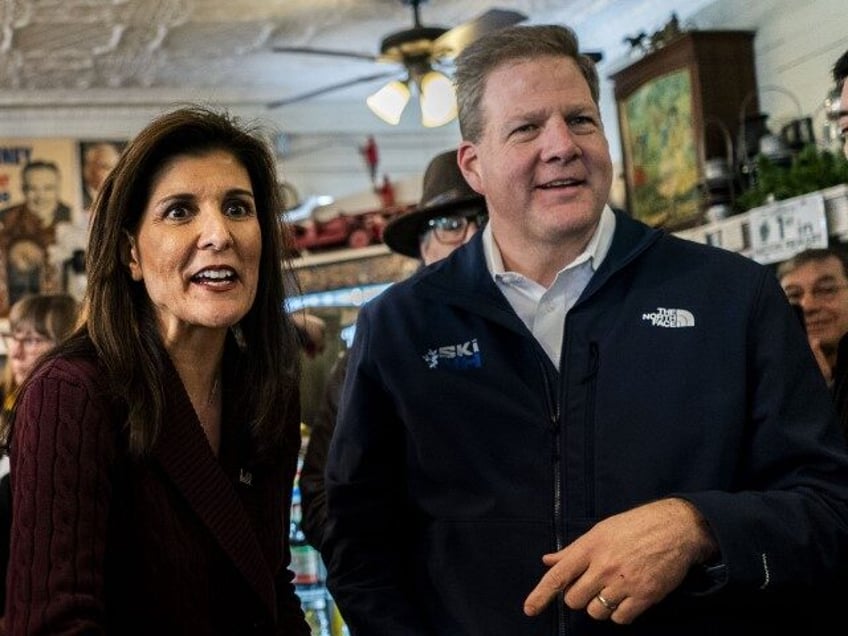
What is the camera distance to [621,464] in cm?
183

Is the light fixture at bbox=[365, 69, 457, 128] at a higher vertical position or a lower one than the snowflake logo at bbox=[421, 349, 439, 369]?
higher

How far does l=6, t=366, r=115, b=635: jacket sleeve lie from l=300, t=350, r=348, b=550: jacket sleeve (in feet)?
4.08

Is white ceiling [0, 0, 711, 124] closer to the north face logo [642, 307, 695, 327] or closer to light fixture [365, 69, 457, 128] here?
light fixture [365, 69, 457, 128]

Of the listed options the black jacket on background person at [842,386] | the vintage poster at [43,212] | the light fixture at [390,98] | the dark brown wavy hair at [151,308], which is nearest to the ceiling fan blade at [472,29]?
the light fixture at [390,98]

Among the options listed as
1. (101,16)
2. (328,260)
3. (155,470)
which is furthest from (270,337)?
(101,16)

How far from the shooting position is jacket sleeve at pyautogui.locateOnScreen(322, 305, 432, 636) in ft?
6.75

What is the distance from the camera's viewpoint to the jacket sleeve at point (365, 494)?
2.06 meters

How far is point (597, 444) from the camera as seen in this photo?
1.83m

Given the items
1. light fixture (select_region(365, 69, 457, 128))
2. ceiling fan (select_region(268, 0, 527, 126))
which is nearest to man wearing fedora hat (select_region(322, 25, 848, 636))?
ceiling fan (select_region(268, 0, 527, 126))

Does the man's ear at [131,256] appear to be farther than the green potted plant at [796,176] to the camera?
No

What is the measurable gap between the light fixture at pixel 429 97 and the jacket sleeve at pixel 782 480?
18.8 feet

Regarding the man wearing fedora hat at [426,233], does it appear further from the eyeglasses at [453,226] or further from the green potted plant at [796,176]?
the green potted plant at [796,176]

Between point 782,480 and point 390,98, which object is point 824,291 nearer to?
point 782,480

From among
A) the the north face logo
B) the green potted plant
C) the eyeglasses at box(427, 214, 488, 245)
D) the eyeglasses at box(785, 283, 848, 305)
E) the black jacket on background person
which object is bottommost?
the black jacket on background person
